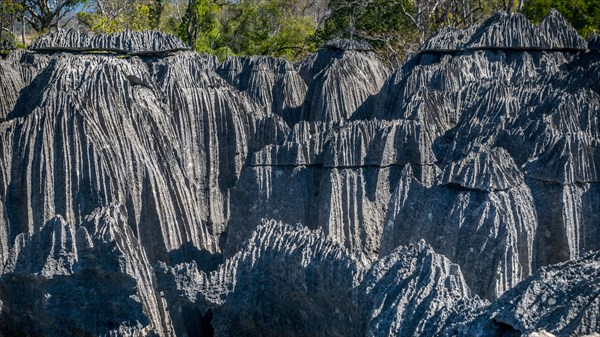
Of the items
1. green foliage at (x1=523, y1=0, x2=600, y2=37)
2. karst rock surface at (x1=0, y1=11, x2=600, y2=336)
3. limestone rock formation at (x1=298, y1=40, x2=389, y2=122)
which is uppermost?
green foliage at (x1=523, y1=0, x2=600, y2=37)

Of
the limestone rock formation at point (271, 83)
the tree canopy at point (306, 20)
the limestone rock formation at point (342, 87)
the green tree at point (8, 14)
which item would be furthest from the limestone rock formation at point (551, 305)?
the green tree at point (8, 14)

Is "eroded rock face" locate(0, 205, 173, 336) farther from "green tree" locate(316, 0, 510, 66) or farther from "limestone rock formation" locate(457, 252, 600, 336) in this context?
"green tree" locate(316, 0, 510, 66)

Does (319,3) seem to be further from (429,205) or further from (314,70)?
(429,205)

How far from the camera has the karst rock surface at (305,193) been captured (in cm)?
544

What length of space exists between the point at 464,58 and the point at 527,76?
97cm

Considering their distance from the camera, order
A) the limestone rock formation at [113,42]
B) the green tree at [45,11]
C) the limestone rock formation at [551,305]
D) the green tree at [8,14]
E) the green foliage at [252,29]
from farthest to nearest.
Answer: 1. the green tree at [45,11]
2. the green foliage at [252,29]
3. the green tree at [8,14]
4. the limestone rock formation at [113,42]
5. the limestone rock formation at [551,305]

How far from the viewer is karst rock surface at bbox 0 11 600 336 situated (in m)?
5.44

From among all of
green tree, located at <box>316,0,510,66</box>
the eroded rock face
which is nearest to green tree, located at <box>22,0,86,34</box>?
green tree, located at <box>316,0,510,66</box>

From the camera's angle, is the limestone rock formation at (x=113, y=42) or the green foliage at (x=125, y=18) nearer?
the limestone rock formation at (x=113, y=42)

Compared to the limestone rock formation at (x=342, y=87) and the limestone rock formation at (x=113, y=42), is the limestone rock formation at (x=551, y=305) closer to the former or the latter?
the limestone rock formation at (x=342, y=87)

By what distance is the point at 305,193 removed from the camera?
9227mm

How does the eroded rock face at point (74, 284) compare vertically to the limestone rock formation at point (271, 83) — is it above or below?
below

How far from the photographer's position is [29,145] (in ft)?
27.5

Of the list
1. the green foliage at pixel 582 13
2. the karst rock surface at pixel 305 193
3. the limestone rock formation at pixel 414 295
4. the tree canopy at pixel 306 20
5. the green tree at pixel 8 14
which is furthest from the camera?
the green tree at pixel 8 14
